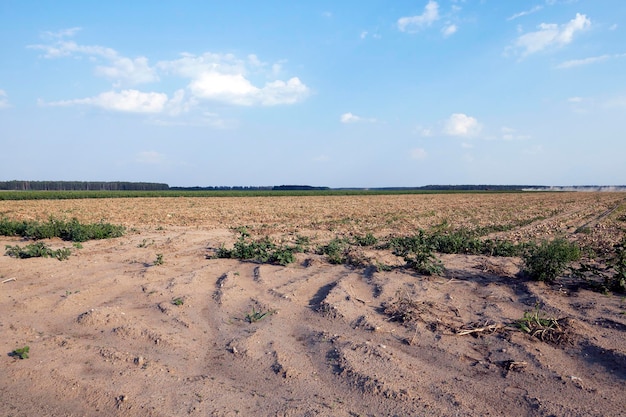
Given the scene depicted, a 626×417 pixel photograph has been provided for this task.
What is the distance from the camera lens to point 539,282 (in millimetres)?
Result: 6590

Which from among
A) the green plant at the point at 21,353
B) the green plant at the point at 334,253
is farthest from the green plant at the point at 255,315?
the green plant at the point at 334,253

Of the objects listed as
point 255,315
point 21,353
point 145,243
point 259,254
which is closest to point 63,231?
point 145,243

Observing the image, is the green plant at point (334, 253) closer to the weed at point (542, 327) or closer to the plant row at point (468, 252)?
the plant row at point (468, 252)

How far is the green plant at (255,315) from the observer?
524 centimetres

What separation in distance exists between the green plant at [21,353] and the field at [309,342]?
6cm

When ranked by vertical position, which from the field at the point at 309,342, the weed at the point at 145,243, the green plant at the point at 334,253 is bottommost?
the field at the point at 309,342

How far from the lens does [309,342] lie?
4562mm

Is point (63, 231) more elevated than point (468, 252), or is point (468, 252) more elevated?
point (63, 231)

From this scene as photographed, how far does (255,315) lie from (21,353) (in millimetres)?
2433

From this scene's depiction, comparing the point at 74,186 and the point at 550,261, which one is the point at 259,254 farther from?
the point at 74,186

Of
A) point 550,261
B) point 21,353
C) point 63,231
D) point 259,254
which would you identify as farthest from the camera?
point 63,231

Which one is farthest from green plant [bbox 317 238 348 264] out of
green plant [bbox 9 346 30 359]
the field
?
green plant [bbox 9 346 30 359]

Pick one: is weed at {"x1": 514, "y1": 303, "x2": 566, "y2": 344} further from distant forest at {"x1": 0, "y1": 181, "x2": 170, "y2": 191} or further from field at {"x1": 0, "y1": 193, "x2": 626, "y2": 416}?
distant forest at {"x1": 0, "y1": 181, "x2": 170, "y2": 191}

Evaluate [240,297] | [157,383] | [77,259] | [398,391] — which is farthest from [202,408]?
[77,259]
